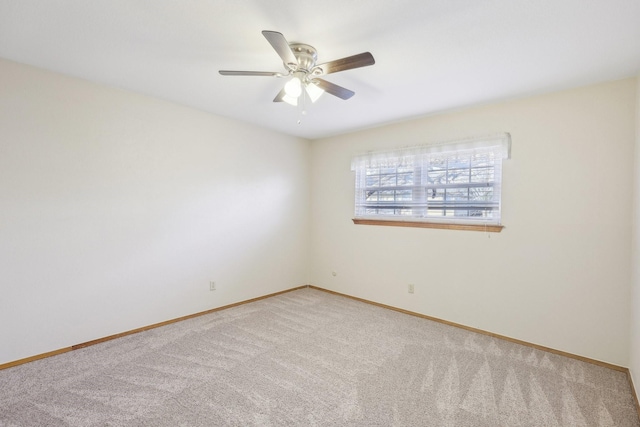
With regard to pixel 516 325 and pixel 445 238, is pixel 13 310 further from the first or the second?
pixel 516 325

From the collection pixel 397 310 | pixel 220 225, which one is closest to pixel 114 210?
pixel 220 225

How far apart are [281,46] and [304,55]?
396 millimetres

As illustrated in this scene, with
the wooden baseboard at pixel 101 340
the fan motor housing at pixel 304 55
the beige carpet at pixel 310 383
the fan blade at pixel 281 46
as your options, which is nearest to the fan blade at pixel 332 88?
the fan motor housing at pixel 304 55

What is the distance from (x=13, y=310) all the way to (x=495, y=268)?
14.1 feet

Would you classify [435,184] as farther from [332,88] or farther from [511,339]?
[332,88]

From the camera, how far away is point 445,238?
11.1 feet

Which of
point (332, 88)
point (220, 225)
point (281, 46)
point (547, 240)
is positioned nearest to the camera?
point (281, 46)

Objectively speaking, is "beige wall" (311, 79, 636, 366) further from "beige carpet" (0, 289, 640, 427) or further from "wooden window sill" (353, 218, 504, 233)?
"beige carpet" (0, 289, 640, 427)

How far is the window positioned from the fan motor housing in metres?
1.99

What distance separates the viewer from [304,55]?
2021 mm

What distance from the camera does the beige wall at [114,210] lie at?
2379 millimetres

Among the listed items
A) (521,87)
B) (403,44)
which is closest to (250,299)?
(403,44)

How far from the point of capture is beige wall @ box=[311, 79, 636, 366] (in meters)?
2.46

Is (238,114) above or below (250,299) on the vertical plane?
above
